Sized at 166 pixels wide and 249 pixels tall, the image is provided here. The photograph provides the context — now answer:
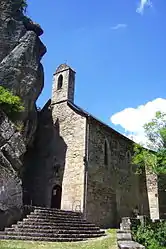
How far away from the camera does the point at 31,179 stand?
26.1 meters

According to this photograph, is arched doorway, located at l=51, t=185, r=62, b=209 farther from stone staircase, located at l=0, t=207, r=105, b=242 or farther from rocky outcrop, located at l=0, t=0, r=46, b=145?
stone staircase, located at l=0, t=207, r=105, b=242

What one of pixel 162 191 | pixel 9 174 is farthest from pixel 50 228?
pixel 162 191

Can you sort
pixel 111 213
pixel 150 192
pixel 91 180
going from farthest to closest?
pixel 150 192 < pixel 111 213 < pixel 91 180

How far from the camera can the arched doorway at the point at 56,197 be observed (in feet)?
78.3

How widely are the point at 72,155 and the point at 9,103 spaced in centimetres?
654

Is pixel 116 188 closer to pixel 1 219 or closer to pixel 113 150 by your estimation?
pixel 113 150

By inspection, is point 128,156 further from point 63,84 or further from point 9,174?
point 9,174

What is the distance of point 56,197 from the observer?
24.2 metres

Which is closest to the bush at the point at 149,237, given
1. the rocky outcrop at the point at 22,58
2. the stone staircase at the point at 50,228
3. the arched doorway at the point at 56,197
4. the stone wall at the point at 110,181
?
the stone staircase at the point at 50,228

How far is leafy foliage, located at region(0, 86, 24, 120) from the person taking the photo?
21.9 m

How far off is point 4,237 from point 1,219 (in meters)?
1.68

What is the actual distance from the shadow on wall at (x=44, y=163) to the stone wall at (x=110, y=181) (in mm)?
2820

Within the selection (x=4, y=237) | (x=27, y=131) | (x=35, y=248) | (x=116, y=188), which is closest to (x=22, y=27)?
(x=27, y=131)

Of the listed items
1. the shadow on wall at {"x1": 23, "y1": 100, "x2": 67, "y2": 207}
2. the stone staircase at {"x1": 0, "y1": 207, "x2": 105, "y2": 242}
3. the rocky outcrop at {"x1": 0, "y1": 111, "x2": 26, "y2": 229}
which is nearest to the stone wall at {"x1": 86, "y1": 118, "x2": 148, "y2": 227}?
the shadow on wall at {"x1": 23, "y1": 100, "x2": 67, "y2": 207}
